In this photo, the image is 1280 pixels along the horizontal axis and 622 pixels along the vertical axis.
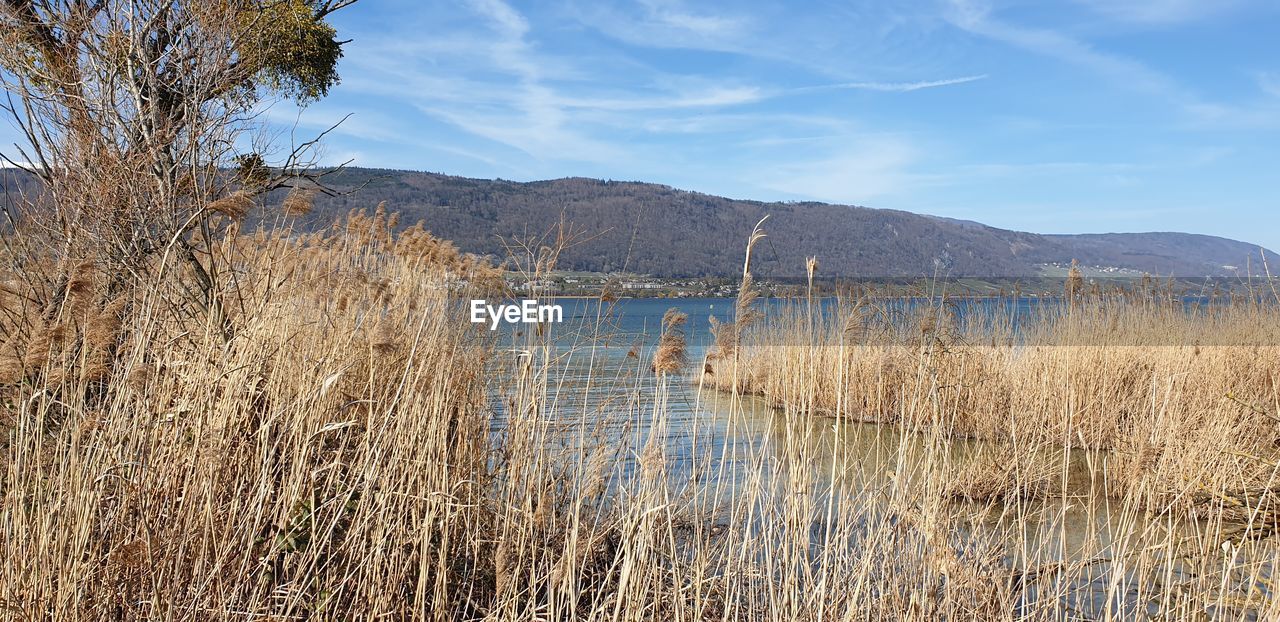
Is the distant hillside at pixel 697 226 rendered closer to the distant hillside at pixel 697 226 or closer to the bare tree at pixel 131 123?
the distant hillside at pixel 697 226

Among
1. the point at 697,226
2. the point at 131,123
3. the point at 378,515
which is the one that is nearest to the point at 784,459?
the point at 378,515

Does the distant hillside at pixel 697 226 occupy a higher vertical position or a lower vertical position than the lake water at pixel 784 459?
higher

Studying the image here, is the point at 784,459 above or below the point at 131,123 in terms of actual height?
below

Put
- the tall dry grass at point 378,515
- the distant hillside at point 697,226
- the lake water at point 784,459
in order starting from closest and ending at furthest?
the tall dry grass at point 378,515 < the lake water at point 784,459 < the distant hillside at point 697,226

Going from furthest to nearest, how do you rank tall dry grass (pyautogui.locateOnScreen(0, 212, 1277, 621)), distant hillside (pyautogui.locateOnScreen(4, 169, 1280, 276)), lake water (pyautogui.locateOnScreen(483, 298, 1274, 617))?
distant hillside (pyautogui.locateOnScreen(4, 169, 1280, 276)) < lake water (pyautogui.locateOnScreen(483, 298, 1274, 617)) < tall dry grass (pyautogui.locateOnScreen(0, 212, 1277, 621))

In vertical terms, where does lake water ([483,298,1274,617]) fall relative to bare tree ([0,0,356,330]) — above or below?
below

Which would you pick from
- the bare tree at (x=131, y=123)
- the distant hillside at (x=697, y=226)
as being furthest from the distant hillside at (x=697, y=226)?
the bare tree at (x=131, y=123)

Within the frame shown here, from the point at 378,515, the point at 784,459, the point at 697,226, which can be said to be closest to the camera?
the point at 378,515

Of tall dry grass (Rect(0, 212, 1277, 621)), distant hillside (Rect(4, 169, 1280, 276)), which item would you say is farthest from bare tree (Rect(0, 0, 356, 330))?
Answer: distant hillside (Rect(4, 169, 1280, 276))

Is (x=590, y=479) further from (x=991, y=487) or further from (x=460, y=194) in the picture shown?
(x=460, y=194)

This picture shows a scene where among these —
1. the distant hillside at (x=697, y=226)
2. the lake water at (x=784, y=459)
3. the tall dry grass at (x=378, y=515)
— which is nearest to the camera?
the tall dry grass at (x=378, y=515)

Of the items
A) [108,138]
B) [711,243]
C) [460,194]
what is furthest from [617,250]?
[108,138]

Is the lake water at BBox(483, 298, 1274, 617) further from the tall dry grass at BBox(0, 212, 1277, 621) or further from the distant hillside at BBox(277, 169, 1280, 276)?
the distant hillside at BBox(277, 169, 1280, 276)

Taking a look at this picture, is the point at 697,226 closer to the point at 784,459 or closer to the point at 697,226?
the point at 697,226
